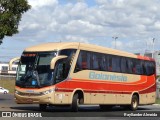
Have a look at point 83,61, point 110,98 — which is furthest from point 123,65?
point 83,61

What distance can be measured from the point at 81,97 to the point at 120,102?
436cm

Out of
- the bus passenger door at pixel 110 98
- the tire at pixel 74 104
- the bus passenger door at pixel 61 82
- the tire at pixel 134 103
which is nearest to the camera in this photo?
the bus passenger door at pixel 61 82

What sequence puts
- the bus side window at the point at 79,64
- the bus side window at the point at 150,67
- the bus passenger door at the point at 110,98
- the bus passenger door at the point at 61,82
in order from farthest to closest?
the bus side window at the point at 150,67
the bus passenger door at the point at 110,98
the bus side window at the point at 79,64
the bus passenger door at the point at 61,82

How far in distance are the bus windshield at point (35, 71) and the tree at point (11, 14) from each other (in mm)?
8638

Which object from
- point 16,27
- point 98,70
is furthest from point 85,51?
point 16,27

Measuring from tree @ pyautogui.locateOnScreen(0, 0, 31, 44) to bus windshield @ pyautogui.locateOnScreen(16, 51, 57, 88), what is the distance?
864 centimetres

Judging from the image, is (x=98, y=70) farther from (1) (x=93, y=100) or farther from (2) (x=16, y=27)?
(2) (x=16, y=27)

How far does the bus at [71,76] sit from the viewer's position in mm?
22203

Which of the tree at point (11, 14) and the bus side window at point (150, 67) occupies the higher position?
the tree at point (11, 14)

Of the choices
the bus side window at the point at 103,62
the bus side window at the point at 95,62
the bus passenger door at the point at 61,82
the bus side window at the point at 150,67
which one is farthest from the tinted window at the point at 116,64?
the bus passenger door at the point at 61,82

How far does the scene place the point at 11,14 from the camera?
32.1m

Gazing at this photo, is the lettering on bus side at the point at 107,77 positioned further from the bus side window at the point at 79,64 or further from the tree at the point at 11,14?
the tree at the point at 11,14

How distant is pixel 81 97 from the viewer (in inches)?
944

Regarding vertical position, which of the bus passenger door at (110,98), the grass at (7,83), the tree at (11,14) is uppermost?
the tree at (11,14)
